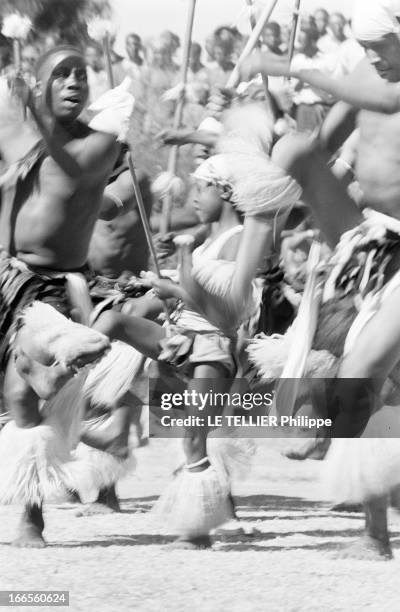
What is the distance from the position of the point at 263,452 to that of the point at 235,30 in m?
1.11

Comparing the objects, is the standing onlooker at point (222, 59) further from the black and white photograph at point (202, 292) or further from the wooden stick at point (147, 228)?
the wooden stick at point (147, 228)

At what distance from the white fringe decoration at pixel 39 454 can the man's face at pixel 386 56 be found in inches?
44.8

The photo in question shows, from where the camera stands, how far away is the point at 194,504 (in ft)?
14.4

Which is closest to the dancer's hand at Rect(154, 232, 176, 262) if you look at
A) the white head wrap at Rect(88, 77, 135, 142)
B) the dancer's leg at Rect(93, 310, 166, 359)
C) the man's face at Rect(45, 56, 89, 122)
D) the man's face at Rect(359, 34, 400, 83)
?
the dancer's leg at Rect(93, 310, 166, 359)

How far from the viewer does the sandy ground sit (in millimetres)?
4109

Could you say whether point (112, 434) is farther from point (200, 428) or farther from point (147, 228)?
point (147, 228)

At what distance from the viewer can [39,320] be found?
14.6 feet

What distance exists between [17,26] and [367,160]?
3.15 ft

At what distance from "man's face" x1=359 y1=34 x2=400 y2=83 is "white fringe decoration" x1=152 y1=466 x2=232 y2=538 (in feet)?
3.63

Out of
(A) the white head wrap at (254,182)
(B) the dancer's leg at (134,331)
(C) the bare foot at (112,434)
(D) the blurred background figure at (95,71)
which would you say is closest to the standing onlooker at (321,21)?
(A) the white head wrap at (254,182)

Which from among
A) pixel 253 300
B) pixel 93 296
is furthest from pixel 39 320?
pixel 253 300

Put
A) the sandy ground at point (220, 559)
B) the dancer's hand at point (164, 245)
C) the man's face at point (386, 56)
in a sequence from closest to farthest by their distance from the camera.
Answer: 1. the sandy ground at point (220, 559)
2. the man's face at point (386, 56)
3. the dancer's hand at point (164, 245)

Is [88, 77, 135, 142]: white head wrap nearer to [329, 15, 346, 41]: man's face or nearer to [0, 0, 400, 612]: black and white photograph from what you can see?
[0, 0, 400, 612]: black and white photograph

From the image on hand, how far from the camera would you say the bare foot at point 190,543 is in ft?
14.4
